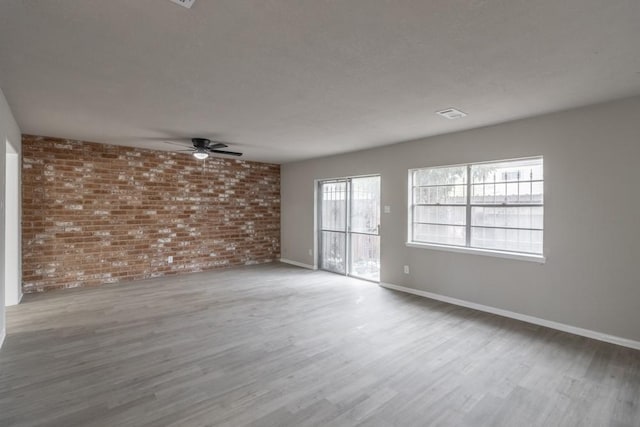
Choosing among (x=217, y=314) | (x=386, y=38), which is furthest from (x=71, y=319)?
(x=386, y=38)

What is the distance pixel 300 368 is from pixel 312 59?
2478mm

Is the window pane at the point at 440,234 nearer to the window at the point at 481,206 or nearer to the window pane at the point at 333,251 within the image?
the window at the point at 481,206

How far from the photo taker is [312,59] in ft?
7.59

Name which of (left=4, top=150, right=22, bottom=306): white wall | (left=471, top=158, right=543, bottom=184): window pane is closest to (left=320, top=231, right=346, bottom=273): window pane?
(left=471, top=158, right=543, bottom=184): window pane

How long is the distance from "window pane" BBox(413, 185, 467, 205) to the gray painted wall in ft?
1.29

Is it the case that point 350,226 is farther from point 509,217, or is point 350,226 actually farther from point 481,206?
point 509,217

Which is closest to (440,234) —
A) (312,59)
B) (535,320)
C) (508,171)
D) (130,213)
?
(508,171)

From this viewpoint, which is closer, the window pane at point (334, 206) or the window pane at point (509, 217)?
the window pane at point (509, 217)

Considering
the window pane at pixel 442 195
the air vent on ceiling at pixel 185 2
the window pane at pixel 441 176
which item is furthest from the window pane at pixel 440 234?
the air vent on ceiling at pixel 185 2

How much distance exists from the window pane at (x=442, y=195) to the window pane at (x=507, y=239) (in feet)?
1.56

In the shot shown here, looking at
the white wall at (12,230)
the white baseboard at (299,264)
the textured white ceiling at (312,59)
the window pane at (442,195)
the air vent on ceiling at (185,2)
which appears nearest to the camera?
the air vent on ceiling at (185,2)

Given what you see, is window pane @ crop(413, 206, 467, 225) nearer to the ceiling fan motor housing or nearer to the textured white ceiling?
the textured white ceiling

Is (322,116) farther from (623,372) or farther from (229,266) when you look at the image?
(229,266)

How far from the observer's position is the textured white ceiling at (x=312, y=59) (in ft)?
5.77
